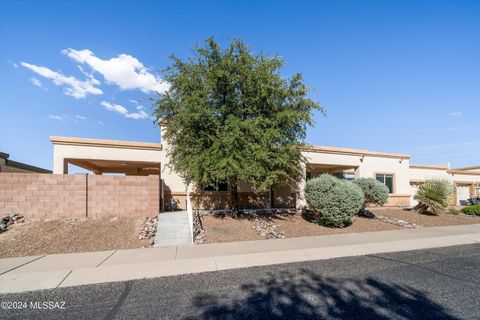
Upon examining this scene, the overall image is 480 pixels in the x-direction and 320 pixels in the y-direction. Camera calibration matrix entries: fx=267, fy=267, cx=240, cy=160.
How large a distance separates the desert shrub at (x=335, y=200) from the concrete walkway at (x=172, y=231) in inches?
238

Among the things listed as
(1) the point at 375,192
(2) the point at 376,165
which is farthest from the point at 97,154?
(2) the point at 376,165

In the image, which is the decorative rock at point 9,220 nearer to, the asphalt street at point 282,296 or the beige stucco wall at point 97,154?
the beige stucco wall at point 97,154

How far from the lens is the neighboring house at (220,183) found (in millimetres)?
14734

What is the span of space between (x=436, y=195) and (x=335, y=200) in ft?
28.4

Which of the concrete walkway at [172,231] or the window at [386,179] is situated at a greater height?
the window at [386,179]

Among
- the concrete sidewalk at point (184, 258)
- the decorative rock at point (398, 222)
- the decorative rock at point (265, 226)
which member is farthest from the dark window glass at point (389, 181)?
the decorative rock at point (265, 226)

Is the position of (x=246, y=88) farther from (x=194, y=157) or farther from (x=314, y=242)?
(x=314, y=242)

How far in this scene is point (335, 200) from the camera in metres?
12.1

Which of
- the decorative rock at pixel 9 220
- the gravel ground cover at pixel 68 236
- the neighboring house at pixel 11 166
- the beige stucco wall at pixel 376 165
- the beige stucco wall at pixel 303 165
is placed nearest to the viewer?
the gravel ground cover at pixel 68 236

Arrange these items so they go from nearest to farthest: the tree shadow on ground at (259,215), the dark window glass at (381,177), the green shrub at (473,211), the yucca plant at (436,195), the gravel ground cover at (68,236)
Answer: the gravel ground cover at (68,236)
the tree shadow on ground at (259,215)
the yucca plant at (436,195)
the green shrub at (473,211)
the dark window glass at (381,177)

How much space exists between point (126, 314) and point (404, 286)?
17.4 ft

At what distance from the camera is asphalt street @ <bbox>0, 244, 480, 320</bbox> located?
170 inches

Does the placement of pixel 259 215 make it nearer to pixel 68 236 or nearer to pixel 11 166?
pixel 68 236

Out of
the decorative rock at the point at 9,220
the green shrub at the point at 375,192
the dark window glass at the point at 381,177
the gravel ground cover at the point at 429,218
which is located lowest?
the gravel ground cover at the point at 429,218
